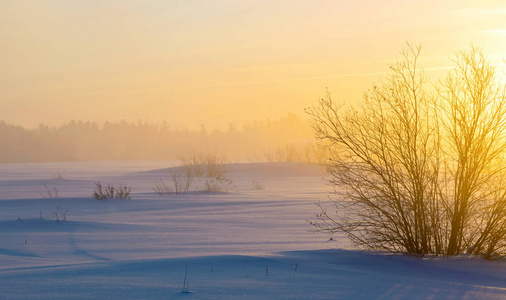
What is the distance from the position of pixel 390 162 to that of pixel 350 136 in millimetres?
612

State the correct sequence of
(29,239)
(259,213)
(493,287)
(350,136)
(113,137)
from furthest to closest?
(113,137)
(259,213)
(29,239)
(350,136)
(493,287)

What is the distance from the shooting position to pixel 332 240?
10.0m

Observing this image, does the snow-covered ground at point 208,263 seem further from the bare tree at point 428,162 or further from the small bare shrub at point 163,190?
the small bare shrub at point 163,190

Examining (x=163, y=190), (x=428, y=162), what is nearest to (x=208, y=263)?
(x=428, y=162)

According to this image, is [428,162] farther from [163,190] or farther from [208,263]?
[163,190]

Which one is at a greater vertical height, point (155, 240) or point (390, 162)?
point (390, 162)

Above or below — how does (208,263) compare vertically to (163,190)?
below

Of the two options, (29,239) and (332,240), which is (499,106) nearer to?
(332,240)

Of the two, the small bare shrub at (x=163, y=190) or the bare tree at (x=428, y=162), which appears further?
the small bare shrub at (x=163, y=190)

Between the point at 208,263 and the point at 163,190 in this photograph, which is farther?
the point at 163,190

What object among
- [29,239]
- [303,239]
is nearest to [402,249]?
[303,239]

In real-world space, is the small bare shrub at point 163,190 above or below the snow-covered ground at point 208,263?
above

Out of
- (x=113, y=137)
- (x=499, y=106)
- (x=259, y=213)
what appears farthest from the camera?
(x=113, y=137)

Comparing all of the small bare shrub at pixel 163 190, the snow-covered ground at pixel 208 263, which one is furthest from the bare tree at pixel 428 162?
the small bare shrub at pixel 163 190
